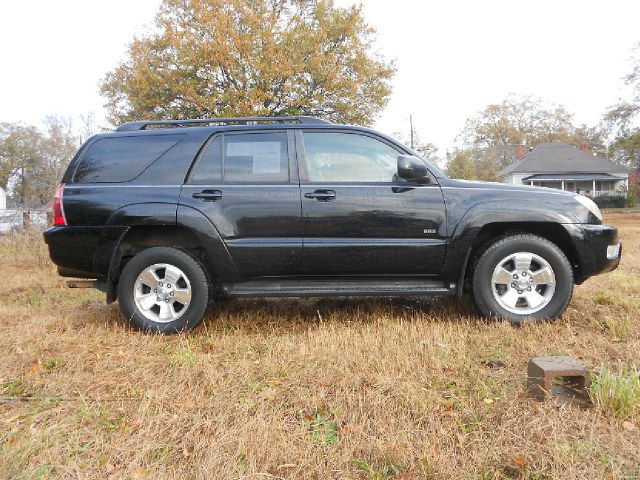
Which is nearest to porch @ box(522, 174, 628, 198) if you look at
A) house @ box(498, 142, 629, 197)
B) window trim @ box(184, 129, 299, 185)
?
house @ box(498, 142, 629, 197)

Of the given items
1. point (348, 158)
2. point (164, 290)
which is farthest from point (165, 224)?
point (348, 158)

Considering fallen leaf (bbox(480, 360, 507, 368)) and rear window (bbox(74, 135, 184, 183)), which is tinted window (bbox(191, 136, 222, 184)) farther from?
fallen leaf (bbox(480, 360, 507, 368))

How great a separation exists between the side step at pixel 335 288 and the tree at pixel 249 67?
16441 mm

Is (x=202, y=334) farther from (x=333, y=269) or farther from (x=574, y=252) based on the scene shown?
(x=574, y=252)

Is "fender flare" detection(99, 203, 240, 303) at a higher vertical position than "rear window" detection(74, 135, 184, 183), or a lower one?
lower

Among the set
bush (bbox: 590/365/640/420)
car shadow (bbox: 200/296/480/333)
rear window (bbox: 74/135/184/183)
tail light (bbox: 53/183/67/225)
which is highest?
rear window (bbox: 74/135/184/183)

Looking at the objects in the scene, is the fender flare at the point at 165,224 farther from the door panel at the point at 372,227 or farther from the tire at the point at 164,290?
the door panel at the point at 372,227

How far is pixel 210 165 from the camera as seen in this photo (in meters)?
3.99

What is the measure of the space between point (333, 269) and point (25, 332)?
2.62m

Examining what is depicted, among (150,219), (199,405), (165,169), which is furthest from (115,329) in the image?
(199,405)

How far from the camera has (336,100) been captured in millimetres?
21984

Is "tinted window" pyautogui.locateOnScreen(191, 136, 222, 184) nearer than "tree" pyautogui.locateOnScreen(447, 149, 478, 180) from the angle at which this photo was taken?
Yes

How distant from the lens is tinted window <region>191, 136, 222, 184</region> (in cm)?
395

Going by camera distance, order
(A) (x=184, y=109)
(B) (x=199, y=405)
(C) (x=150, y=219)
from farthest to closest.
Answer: (A) (x=184, y=109) → (C) (x=150, y=219) → (B) (x=199, y=405)
